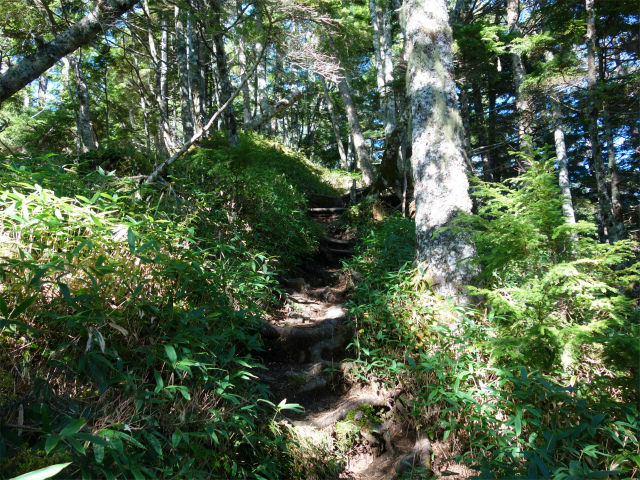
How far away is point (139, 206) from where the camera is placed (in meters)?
3.33

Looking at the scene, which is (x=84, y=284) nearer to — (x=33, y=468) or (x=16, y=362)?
(x=16, y=362)

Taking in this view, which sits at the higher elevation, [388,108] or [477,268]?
[388,108]

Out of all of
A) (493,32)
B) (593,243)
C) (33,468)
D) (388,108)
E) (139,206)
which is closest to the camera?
(33,468)

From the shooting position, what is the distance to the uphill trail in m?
2.86

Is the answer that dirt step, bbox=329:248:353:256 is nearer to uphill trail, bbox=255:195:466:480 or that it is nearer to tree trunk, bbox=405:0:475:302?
uphill trail, bbox=255:195:466:480

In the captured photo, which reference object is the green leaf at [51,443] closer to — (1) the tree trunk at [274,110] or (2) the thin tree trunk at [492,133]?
(1) the tree trunk at [274,110]

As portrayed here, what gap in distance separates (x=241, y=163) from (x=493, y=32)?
27.6ft

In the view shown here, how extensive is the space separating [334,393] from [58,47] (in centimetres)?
514

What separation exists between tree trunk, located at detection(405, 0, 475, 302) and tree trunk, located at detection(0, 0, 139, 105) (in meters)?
3.90

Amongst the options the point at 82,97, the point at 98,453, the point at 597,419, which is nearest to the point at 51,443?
the point at 98,453

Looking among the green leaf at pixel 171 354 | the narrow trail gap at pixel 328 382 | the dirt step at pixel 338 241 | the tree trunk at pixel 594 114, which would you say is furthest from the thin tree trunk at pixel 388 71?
the green leaf at pixel 171 354

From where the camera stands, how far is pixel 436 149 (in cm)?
432

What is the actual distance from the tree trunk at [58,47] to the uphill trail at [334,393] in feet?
12.8

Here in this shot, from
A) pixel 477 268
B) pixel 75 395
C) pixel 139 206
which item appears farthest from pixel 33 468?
pixel 477 268
